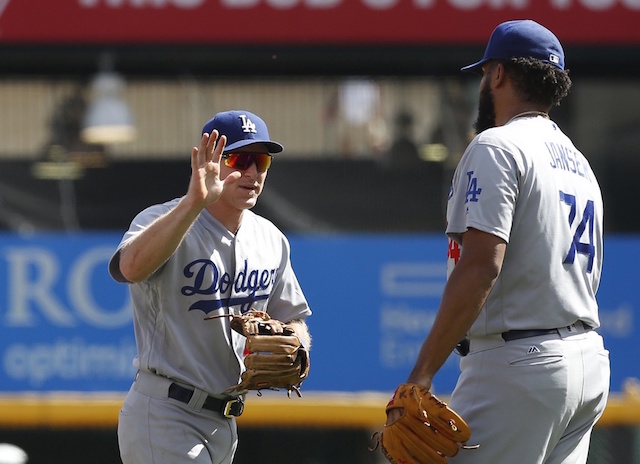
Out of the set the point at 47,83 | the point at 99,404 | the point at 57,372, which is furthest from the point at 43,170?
the point at 99,404

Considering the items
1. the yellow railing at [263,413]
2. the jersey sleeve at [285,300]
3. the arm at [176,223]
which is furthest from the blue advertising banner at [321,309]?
the arm at [176,223]

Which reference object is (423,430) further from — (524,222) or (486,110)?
(486,110)

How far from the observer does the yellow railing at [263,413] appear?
4.93m

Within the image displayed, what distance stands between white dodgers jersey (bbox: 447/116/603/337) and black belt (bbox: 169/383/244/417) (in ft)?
2.83

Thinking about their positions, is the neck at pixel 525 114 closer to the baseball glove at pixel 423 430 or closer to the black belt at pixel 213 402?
the baseball glove at pixel 423 430

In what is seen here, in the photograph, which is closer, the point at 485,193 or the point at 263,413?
the point at 485,193

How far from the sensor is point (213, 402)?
3486mm

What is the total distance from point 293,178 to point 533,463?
5106 mm

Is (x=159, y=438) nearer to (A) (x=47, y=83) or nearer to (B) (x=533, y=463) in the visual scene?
(B) (x=533, y=463)

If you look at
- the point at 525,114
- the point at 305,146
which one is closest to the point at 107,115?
the point at 305,146

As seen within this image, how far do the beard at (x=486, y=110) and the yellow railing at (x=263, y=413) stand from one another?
2.03 meters

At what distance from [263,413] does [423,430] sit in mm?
2100

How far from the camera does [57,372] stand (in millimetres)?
7477

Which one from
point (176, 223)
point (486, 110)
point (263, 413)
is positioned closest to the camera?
point (176, 223)
